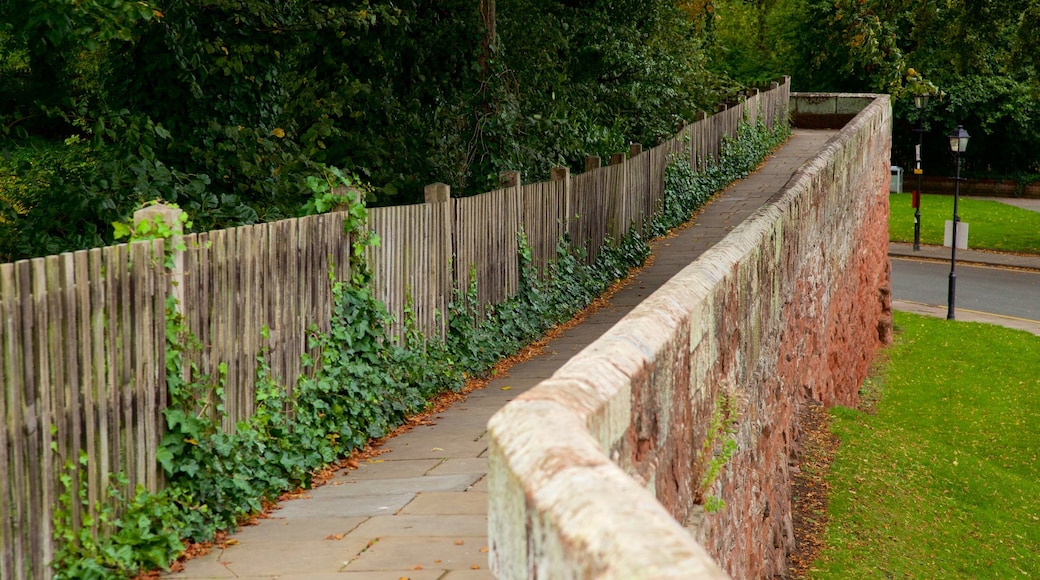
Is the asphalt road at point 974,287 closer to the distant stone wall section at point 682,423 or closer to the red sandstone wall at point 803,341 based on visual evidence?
the red sandstone wall at point 803,341

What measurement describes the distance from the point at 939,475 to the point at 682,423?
9.83 meters

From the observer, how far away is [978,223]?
39.3m

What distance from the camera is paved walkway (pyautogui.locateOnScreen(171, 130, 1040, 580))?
5.14 m

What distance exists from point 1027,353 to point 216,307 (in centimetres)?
2129

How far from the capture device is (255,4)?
1144 cm

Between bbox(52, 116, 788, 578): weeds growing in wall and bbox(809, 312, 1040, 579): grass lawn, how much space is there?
3.27 metres

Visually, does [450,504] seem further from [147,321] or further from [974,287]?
[974,287]

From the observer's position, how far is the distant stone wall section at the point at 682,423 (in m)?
2.18

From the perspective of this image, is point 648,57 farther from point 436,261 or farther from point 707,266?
point 707,266

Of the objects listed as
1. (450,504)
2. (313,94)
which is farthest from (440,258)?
(313,94)

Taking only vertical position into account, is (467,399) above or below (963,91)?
below

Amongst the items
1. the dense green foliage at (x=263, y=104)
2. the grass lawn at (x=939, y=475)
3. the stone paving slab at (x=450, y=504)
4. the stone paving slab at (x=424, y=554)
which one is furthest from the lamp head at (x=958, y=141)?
the stone paving slab at (x=424, y=554)

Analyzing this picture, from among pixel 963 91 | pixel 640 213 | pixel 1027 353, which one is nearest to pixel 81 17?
pixel 640 213

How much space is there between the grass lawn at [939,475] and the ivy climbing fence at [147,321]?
3.88 m
